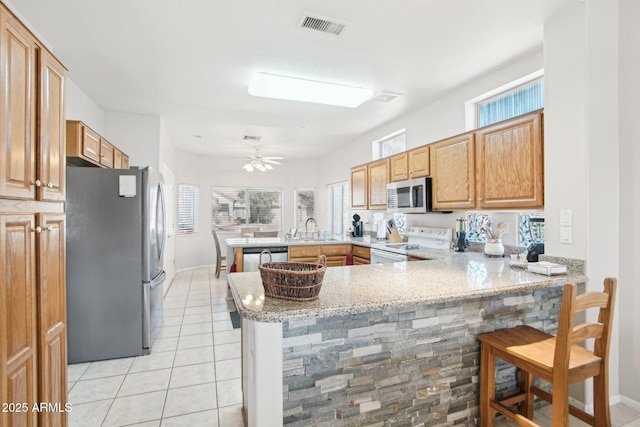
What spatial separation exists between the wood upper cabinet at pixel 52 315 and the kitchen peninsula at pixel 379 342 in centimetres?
87

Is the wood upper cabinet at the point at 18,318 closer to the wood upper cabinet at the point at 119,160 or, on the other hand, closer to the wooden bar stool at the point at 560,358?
the wooden bar stool at the point at 560,358

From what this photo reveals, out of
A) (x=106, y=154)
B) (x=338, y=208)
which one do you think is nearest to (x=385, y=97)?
(x=106, y=154)

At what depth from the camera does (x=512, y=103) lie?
2996 millimetres

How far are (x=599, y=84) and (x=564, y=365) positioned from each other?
5.81 feet

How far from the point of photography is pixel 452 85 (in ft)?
11.0

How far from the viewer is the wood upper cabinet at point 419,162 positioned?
3.51 metres

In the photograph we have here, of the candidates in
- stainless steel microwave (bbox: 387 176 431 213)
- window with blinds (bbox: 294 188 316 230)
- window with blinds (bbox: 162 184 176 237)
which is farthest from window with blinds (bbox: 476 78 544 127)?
window with blinds (bbox: 294 188 316 230)

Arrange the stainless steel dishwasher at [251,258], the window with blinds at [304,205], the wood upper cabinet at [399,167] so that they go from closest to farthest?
the wood upper cabinet at [399,167] → the stainless steel dishwasher at [251,258] → the window with blinds at [304,205]

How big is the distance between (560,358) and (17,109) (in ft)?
8.28

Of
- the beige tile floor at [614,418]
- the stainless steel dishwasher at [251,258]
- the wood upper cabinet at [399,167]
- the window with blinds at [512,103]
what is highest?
the window with blinds at [512,103]

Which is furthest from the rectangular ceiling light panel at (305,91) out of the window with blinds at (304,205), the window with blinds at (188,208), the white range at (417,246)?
the window with blinds at (304,205)

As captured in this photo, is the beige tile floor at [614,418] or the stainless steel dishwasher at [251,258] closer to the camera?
the beige tile floor at [614,418]

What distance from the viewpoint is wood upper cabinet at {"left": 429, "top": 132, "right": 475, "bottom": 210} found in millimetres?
2900

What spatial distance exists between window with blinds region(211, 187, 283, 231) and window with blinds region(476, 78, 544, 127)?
569 centimetres
